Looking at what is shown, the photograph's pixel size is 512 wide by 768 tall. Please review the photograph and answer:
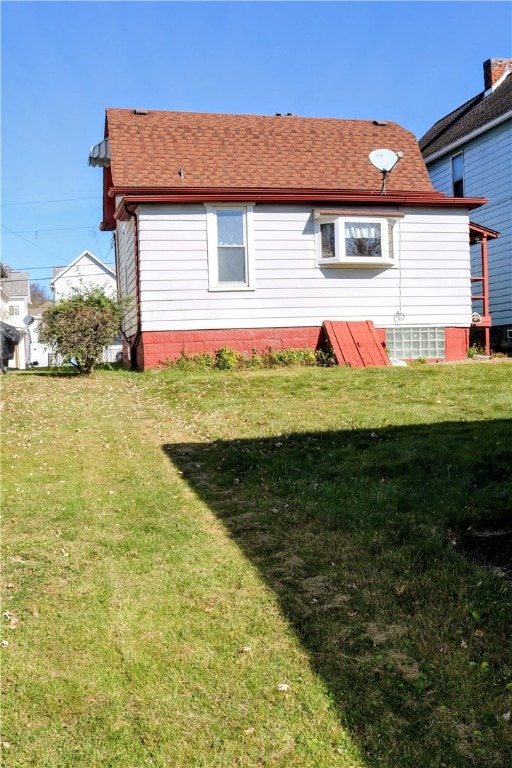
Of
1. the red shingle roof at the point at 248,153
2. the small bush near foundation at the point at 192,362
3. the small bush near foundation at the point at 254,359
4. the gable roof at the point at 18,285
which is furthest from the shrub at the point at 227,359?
the gable roof at the point at 18,285

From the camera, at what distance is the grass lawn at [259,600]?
8.88 ft

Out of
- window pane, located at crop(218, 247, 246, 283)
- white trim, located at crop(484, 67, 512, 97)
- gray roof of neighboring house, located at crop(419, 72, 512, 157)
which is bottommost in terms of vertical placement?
window pane, located at crop(218, 247, 246, 283)

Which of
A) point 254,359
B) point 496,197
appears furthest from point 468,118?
point 254,359

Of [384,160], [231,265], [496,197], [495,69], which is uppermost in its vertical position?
[495,69]

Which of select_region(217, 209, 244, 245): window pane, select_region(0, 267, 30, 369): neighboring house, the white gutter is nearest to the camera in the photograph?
select_region(217, 209, 244, 245): window pane

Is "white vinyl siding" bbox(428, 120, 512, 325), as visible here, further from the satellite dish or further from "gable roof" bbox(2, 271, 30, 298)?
"gable roof" bbox(2, 271, 30, 298)

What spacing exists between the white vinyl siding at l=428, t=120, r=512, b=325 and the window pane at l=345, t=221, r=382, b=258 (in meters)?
7.03

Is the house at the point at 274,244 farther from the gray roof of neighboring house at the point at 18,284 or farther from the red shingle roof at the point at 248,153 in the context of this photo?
the gray roof of neighboring house at the point at 18,284

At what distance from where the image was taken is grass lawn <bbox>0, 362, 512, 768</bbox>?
2.71 m

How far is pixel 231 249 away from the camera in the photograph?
14312 millimetres

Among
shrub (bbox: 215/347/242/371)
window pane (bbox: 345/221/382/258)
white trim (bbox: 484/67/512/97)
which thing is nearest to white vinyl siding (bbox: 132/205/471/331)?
window pane (bbox: 345/221/382/258)

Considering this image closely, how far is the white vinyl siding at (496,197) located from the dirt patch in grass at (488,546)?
16.8 m

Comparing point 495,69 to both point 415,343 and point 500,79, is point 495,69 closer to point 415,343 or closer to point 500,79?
point 500,79

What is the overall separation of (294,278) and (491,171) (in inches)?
394
